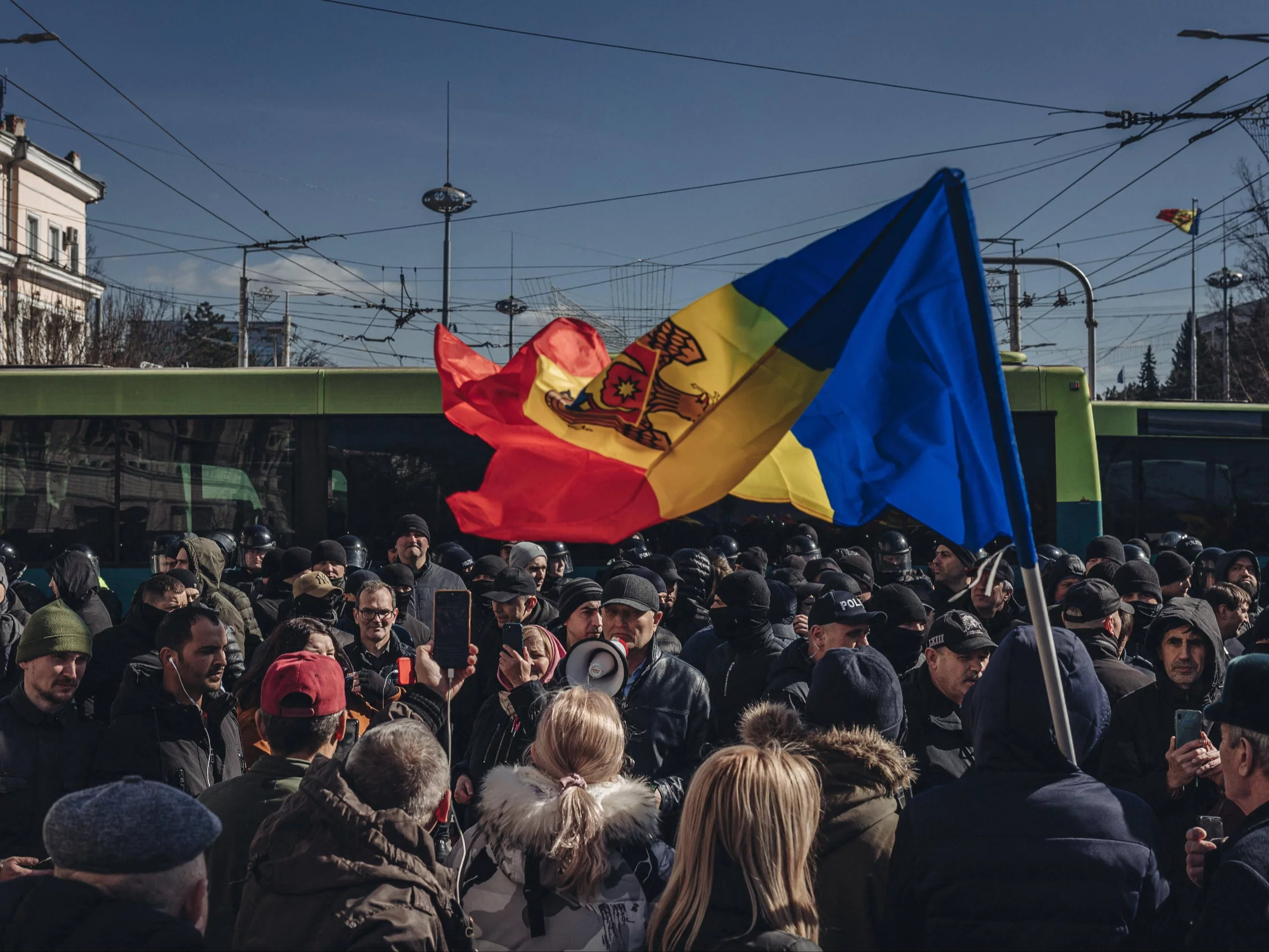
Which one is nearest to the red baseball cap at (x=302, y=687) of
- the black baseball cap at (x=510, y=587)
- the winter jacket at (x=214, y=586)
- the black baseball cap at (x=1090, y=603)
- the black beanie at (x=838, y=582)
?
the winter jacket at (x=214, y=586)

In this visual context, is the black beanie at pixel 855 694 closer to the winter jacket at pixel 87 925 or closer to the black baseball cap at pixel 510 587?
the winter jacket at pixel 87 925

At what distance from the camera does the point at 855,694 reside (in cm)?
343

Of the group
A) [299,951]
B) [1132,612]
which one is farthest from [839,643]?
[299,951]

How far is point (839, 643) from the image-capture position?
15.7 feet

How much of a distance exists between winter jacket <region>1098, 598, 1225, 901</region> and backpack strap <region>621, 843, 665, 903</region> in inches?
58.8

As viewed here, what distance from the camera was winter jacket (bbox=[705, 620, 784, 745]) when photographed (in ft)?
17.3

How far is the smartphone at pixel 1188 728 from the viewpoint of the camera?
3.33 metres

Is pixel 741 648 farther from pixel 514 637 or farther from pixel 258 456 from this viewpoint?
pixel 258 456

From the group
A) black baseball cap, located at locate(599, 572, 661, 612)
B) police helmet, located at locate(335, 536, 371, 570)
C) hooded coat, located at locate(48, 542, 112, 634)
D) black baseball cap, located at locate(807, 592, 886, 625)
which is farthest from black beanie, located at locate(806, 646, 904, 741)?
police helmet, located at locate(335, 536, 371, 570)

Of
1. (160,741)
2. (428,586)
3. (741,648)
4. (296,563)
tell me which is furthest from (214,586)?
(741,648)

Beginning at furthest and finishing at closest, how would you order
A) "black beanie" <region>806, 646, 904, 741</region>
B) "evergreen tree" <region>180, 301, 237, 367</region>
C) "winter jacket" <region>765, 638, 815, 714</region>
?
1. "evergreen tree" <region>180, 301, 237, 367</region>
2. "winter jacket" <region>765, 638, 815, 714</region>
3. "black beanie" <region>806, 646, 904, 741</region>

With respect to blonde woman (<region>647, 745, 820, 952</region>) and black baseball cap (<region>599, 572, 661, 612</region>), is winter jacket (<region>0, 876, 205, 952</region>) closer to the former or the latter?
blonde woman (<region>647, 745, 820, 952</region>)

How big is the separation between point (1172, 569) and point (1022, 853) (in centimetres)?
515

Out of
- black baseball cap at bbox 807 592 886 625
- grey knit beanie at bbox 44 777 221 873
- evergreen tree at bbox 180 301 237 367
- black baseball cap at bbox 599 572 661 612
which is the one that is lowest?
grey knit beanie at bbox 44 777 221 873
